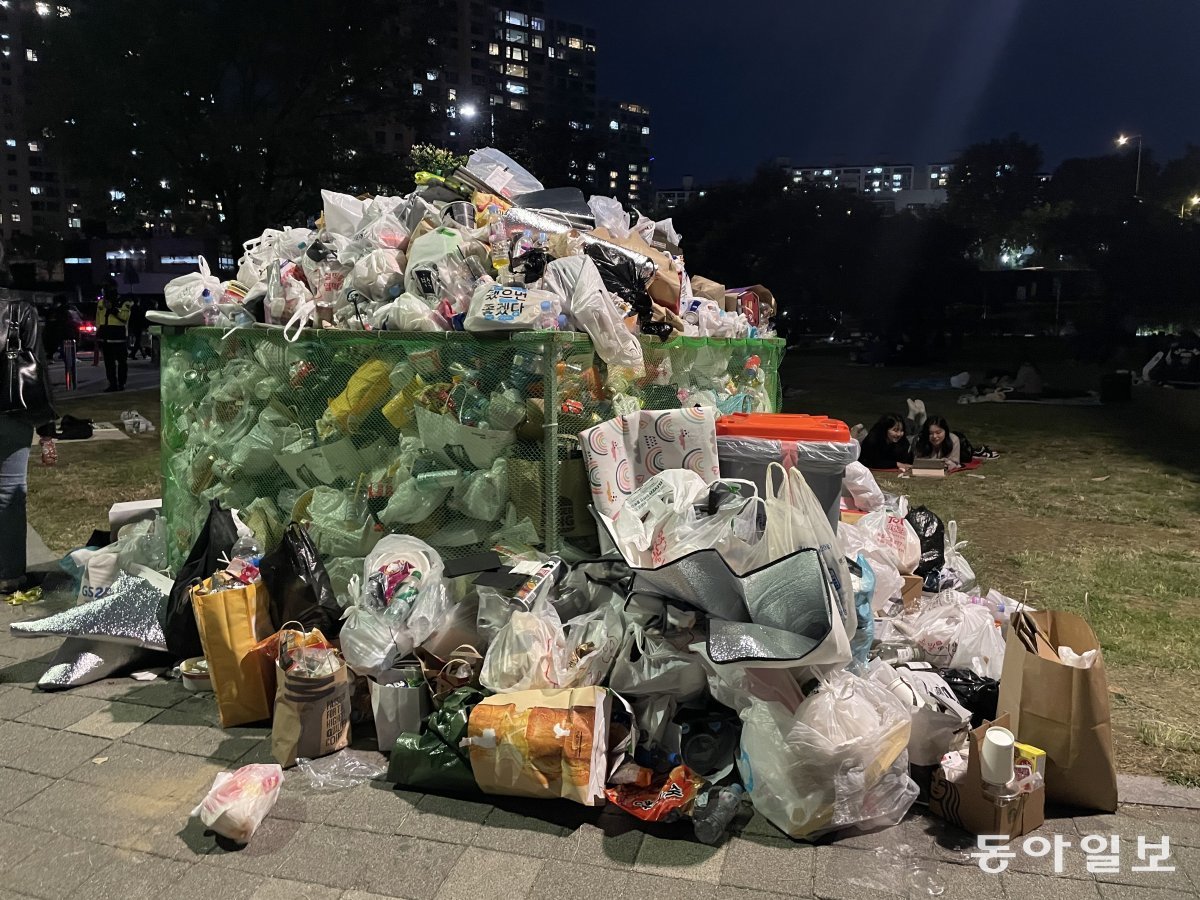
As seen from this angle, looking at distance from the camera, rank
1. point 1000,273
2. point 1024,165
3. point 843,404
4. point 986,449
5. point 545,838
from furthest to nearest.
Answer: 1. point 1024,165
2. point 1000,273
3. point 843,404
4. point 986,449
5. point 545,838

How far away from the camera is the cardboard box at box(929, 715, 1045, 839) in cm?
253

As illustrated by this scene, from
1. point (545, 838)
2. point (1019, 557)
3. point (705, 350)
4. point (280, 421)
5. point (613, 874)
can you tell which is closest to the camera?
point (613, 874)

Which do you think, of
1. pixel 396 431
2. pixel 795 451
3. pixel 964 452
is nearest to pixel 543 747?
pixel 396 431

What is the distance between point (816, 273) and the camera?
30.9 meters

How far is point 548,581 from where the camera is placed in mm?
3287

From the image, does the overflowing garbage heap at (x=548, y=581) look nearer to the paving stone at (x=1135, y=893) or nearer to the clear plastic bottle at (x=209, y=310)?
the clear plastic bottle at (x=209, y=310)

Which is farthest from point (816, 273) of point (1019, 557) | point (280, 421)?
point (280, 421)

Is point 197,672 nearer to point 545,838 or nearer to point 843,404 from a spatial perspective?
point 545,838

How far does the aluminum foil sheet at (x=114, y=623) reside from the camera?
366 cm

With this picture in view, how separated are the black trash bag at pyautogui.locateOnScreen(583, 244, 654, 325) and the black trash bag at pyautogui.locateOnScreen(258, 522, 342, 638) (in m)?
1.96

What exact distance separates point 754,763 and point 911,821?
0.53 metres

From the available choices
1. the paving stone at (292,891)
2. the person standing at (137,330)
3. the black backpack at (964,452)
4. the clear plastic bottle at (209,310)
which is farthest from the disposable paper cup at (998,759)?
the person standing at (137,330)

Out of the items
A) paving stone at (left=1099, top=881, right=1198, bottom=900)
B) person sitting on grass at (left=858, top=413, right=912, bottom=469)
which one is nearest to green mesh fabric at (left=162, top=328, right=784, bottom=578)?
paving stone at (left=1099, top=881, right=1198, bottom=900)

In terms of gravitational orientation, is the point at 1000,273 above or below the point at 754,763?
above
